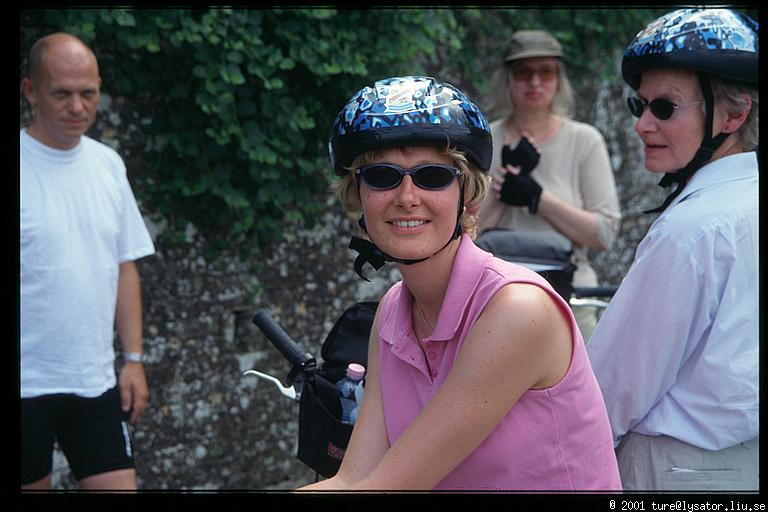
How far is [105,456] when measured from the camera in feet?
13.1

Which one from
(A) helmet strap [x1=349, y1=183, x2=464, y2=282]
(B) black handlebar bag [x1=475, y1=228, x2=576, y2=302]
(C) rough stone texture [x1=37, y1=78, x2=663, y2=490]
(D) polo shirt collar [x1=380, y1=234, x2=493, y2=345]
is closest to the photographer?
(D) polo shirt collar [x1=380, y1=234, x2=493, y2=345]

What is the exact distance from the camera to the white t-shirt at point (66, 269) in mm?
3822

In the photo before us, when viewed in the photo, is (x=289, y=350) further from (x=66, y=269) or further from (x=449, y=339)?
(x=66, y=269)

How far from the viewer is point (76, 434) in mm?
3932

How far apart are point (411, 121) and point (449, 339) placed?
51 cm

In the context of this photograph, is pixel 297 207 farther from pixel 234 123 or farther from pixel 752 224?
pixel 752 224

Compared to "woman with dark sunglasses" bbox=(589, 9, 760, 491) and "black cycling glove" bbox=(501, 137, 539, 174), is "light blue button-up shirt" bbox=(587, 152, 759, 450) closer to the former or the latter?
"woman with dark sunglasses" bbox=(589, 9, 760, 491)

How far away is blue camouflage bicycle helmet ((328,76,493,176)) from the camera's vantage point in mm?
2094

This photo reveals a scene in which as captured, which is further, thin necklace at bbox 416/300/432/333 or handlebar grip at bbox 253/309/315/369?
handlebar grip at bbox 253/309/315/369

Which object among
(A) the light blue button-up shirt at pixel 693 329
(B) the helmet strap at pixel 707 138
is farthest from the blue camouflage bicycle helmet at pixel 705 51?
(A) the light blue button-up shirt at pixel 693 329

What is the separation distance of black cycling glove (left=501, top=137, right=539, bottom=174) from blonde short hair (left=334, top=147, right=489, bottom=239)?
7.88 feet

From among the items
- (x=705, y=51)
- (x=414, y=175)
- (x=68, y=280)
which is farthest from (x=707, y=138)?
(x=68, y=280)

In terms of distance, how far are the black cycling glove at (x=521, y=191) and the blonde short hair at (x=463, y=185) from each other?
2.25 metres

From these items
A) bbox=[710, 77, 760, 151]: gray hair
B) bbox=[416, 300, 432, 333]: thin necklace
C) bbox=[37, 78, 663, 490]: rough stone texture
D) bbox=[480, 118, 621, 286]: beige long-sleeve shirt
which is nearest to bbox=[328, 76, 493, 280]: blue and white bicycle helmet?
bbox=[416, 300, 432, 333]: thin necklace
